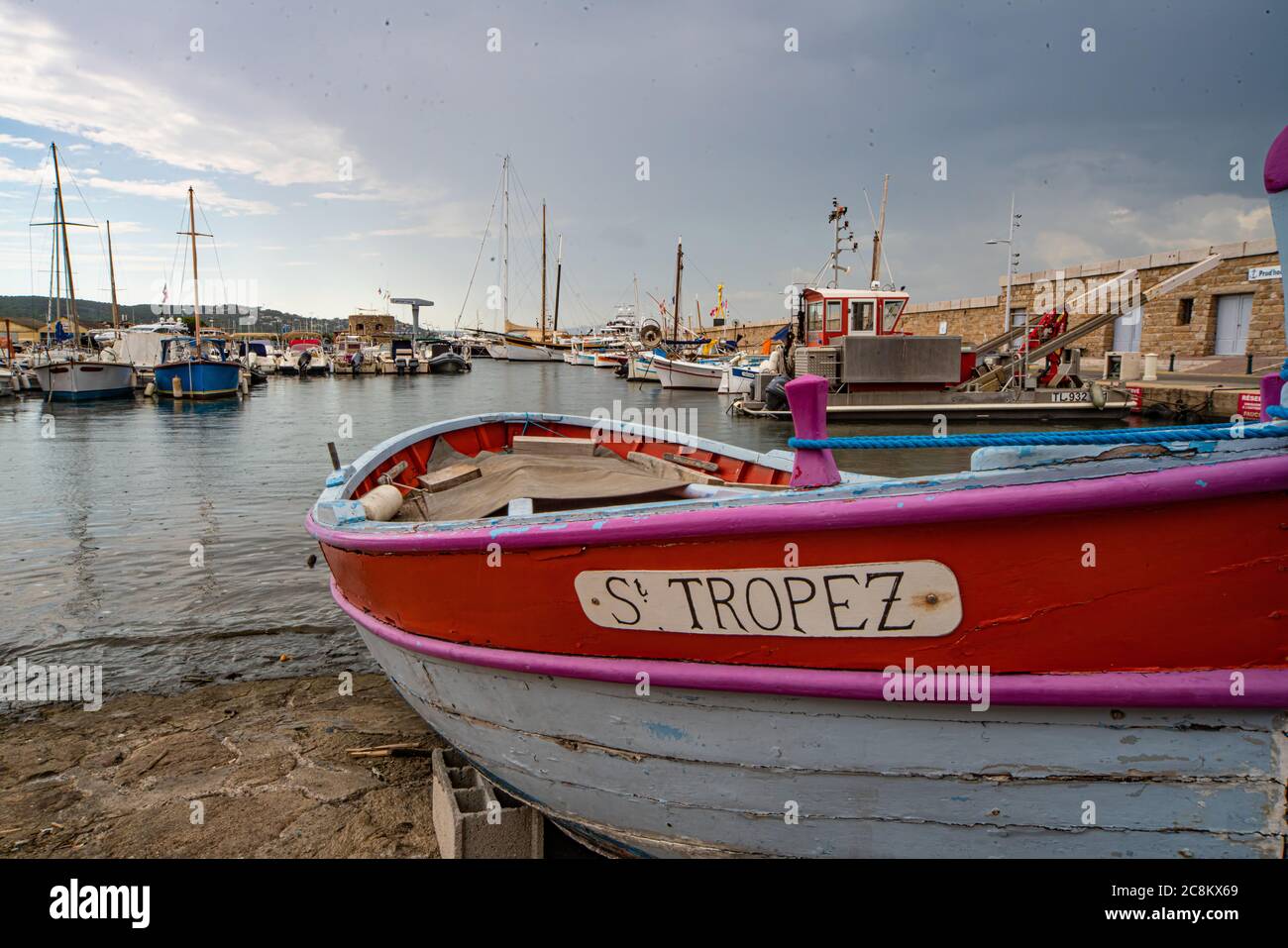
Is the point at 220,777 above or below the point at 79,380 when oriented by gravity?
below

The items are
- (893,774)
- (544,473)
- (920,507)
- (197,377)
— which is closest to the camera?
(920,507)

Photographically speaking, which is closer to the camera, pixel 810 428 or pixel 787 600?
pixel 787 600

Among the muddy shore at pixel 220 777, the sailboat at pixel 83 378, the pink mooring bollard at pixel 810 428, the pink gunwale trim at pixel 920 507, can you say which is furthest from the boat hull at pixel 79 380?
the pink mooring bollard at pixel 810 428

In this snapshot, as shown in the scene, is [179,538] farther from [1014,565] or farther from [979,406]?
[979,406]

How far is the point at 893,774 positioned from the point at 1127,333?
34.2m

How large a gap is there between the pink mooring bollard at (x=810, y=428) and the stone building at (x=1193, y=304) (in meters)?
25.6

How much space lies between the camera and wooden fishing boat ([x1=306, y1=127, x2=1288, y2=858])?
2.01 metres

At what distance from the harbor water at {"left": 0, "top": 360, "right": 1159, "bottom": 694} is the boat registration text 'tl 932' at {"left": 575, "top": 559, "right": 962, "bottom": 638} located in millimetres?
695

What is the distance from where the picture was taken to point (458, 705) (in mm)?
3273

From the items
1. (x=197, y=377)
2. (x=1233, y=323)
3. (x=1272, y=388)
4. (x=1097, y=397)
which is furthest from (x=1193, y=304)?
(x=197, y=377)

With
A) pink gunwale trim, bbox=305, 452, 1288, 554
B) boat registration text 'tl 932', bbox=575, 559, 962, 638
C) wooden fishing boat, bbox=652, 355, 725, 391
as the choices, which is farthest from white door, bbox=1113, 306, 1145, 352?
boat registration text 'tl 932', bbox=575, 559, 962, 638

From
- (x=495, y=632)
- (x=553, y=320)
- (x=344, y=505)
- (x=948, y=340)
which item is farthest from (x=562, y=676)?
(x=553, y=320)

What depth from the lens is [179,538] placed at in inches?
384
